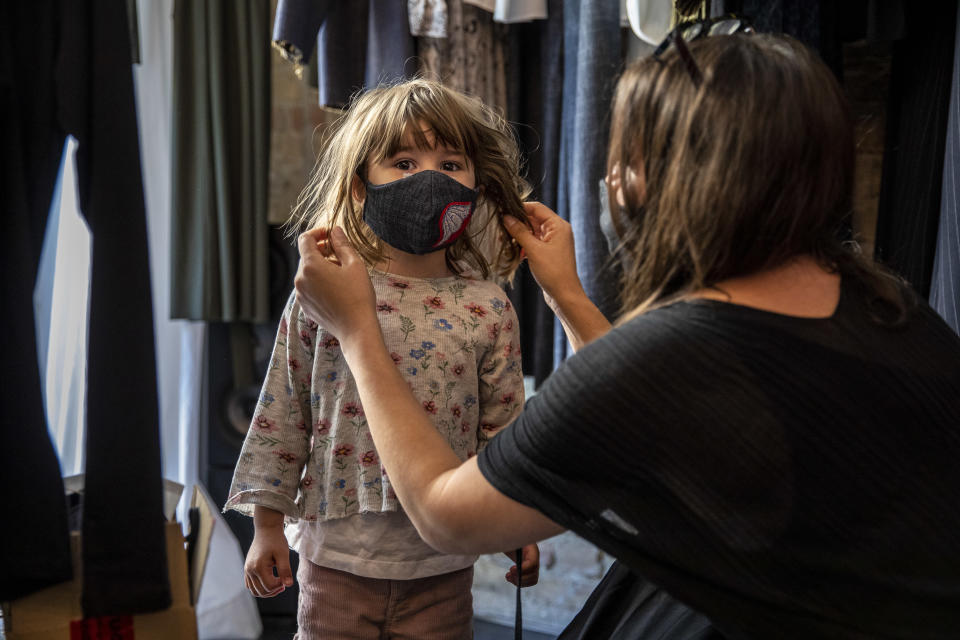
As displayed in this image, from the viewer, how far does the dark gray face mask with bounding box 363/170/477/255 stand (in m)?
1.17

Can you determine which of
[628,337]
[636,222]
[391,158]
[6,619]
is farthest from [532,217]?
[6,619]

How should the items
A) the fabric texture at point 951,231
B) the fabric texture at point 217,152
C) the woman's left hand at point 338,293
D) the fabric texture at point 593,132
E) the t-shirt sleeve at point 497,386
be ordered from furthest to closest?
the fabric texture at point 217,152
the fabric texture at point 593,132
the fabric texture at point 951,231
the t-shirt sleeve at point 497,386
the woman's left hand at point 338,293

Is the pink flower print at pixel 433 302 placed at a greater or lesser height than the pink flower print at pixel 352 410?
greater

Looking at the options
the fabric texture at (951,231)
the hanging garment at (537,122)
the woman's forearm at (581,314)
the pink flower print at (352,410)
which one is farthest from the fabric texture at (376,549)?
the fabric texture at (951,231)

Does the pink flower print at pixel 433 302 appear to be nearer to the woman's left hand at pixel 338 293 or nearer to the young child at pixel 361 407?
the young child at pixel 361 407

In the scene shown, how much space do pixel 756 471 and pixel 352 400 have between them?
2.01 feet

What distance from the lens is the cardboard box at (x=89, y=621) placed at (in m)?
1.02

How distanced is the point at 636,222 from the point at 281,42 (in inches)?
48.0

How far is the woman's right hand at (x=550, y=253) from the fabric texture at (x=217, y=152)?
1199 millimetres

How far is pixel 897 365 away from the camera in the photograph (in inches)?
32.8

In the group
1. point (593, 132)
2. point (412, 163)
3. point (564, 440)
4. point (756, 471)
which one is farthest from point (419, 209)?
point (593, 132)

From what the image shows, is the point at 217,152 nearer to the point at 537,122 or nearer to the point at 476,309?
the point at 537,122

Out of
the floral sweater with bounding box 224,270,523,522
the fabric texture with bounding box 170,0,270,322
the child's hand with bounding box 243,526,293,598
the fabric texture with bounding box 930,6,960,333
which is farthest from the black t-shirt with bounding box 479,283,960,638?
the fabric texture with bounding box 170,0,270,322

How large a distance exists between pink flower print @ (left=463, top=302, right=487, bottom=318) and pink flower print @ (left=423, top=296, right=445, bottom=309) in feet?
0.13
